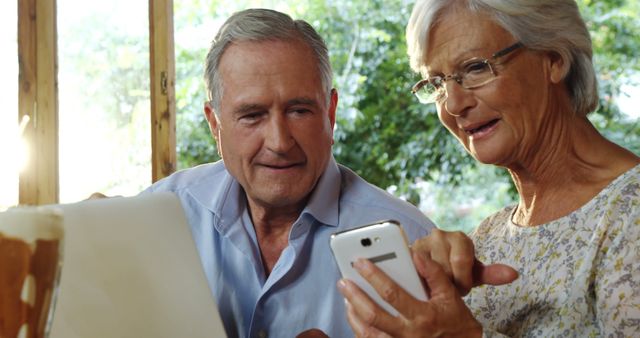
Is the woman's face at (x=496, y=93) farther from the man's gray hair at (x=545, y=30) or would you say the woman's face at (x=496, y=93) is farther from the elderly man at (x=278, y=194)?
the elderly man at (x=278, y=194)

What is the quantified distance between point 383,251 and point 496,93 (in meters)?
0.62

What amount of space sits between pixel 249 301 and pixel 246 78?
40cm

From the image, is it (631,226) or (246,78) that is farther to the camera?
(246,78)

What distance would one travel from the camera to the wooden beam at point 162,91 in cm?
313

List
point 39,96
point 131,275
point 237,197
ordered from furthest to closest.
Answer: point 39,96 < point 237,197 < point 131,275

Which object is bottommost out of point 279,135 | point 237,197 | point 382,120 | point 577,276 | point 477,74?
point 577,276

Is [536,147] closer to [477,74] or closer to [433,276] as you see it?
[477,74]

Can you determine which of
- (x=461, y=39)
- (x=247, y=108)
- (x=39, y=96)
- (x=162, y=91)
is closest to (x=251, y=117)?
(x=247, y=108)

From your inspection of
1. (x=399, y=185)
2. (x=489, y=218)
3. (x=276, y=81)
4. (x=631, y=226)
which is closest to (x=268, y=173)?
(x=276, y=81)

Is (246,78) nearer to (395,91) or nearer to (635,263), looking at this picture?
(635,263)

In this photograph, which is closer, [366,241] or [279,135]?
[366,241]

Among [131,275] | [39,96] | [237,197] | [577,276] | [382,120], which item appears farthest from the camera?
[382,120]

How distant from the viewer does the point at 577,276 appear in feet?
4.04

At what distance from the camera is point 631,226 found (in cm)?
120
